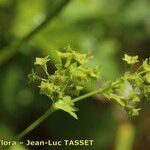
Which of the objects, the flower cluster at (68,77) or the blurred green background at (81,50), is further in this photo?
the blurred green background at (81,50)

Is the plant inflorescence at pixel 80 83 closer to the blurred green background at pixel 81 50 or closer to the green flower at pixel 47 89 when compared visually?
the green flower at pixel 47 89

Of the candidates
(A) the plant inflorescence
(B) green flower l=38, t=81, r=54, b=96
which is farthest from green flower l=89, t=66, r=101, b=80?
(B) green flower l=38, t=81, r=54, b=96

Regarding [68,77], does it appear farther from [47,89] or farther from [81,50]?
[81,50]

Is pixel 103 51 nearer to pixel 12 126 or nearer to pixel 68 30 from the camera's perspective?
pixel 68 30

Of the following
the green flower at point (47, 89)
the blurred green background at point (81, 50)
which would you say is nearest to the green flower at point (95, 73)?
the green flower at point (47, 89)

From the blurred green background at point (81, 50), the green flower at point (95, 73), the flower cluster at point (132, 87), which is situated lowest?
the flower cluster at point (132, 87)

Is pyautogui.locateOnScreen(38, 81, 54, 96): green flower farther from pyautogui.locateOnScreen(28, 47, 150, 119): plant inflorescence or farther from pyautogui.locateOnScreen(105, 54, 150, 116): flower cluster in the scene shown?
pyautogui.locateOnScreen(105, 54, 150, 116): flower cluster

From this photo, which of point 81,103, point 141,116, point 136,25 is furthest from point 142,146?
point 136,25

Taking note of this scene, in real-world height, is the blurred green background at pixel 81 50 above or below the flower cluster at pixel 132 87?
above

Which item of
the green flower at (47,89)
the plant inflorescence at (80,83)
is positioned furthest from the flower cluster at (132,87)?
the green flower at (47,89)
